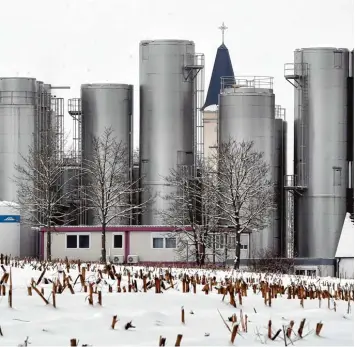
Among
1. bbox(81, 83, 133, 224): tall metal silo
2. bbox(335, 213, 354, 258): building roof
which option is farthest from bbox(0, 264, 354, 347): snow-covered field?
bbox(81, 83, 133, 224): tall metal silo

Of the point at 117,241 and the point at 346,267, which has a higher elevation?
the point at 117,241

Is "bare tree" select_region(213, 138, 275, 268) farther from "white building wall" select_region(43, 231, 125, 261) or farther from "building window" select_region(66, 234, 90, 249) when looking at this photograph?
"building window" select_region(66, 234, 90, 249)

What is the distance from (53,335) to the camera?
12.9 meters

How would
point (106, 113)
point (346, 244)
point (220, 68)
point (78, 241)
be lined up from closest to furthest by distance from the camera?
point (346, 244) → point (78, 241) → point (106, 113) → point (220, 68)

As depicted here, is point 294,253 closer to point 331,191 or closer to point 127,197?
point 331,191

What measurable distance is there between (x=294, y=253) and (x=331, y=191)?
3.65m

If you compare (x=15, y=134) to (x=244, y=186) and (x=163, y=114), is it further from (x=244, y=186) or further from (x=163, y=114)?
(x=244, y=186)

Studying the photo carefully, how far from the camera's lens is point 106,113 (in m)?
60.2

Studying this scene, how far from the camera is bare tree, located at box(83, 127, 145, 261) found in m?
55.7

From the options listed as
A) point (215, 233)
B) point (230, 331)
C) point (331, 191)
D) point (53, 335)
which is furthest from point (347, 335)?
point (331, 191)

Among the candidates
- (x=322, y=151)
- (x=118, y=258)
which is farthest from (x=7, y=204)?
(x=322, y=151)

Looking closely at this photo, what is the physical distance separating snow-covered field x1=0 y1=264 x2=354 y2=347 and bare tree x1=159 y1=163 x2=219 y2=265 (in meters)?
35.3

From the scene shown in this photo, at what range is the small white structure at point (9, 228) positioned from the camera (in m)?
55.3

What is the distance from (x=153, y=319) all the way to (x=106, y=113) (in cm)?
4630
